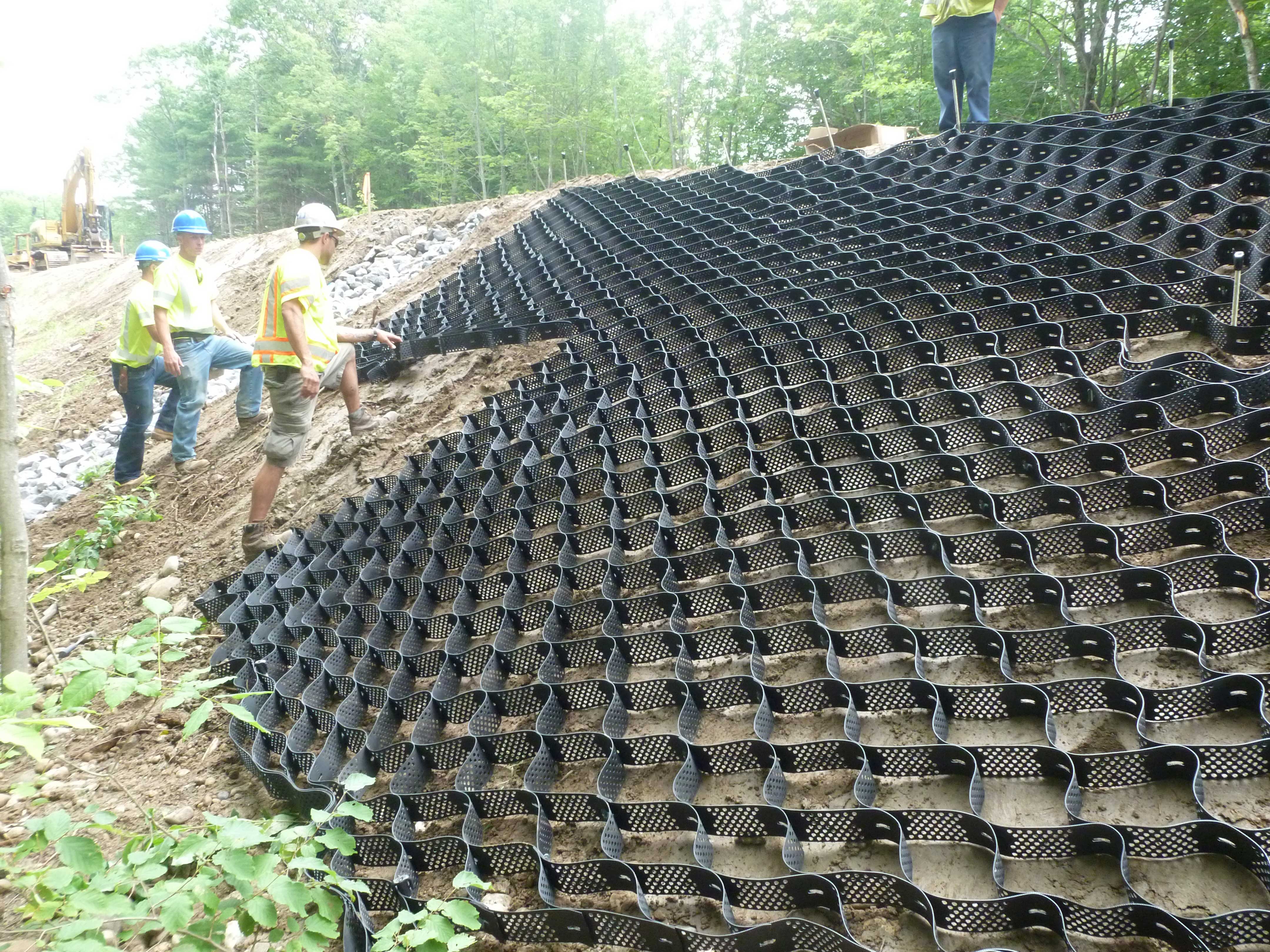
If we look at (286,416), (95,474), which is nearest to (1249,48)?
(286,416)

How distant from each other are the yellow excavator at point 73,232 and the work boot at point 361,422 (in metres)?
23.7

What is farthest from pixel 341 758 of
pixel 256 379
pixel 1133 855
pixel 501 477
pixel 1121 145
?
pixel 1121 145

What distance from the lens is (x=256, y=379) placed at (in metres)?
7.58

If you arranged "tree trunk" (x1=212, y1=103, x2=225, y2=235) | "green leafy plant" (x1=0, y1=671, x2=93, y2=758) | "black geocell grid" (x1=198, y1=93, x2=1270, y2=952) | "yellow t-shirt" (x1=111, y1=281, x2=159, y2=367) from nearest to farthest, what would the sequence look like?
"green leafy plant" (x1=0, y1=671, x2=93, y2=758), "black geocell grid" (x1=198, y1=93, x2=1270, y2=952), "yellow t-shirt" (x1=111, y1=281, x2=159, y2=367), "tree trunk" (x1=212, y1=103, x2=225, y2=235)

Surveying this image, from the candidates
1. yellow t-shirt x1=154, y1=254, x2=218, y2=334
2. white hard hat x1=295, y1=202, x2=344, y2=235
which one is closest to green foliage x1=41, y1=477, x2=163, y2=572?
yellow t-shirt x1=154, y1=254, x2=218, y2=334

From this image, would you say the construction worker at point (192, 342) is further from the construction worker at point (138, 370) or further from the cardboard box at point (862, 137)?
the cardboard box at point (862, 137)

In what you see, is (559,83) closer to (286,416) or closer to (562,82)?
(562,82)

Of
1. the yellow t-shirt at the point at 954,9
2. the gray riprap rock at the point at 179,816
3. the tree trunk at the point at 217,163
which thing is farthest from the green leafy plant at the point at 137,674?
the tree trunk at the point at 217,163

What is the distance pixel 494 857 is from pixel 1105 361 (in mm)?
3490

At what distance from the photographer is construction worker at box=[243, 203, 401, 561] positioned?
496cm

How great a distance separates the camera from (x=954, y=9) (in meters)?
7.43

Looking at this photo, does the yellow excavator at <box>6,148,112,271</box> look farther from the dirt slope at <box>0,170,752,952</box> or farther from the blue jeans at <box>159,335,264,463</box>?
the blue jeans at <box>159,335,264,463</box>

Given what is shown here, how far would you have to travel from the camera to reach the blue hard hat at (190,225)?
6.89 metres

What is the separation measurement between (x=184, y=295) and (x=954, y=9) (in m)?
7.66
